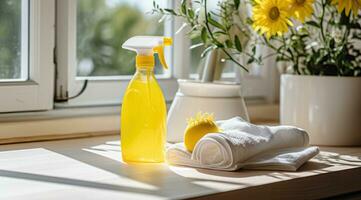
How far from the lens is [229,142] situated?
126 cm

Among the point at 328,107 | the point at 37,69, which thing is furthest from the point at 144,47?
the point at 328,107

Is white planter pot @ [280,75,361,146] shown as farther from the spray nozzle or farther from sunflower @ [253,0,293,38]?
the spray nozzle

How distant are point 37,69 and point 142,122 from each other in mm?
406

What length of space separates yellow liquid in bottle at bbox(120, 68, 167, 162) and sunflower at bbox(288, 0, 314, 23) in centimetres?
39

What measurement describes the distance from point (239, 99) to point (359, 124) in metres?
0.28

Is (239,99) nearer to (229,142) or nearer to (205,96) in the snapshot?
(205,96)

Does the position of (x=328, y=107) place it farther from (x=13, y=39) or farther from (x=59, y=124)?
(x=13, y=39)

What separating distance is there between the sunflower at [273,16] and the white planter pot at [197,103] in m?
0.15

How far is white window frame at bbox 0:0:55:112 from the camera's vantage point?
157 centimetres

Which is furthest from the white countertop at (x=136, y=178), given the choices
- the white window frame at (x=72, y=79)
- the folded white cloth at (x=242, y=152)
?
the white window frame at (x=72, y=79)

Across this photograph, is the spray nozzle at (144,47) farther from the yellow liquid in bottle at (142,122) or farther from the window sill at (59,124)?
the window sill at (59,124)

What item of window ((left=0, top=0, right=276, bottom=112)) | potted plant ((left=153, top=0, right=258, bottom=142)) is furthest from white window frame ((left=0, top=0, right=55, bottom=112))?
potted plant ((left=153, top=0, right=258, bottom=142))

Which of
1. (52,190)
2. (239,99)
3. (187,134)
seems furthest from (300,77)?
(52,190)

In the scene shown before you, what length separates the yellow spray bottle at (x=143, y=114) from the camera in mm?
1307
